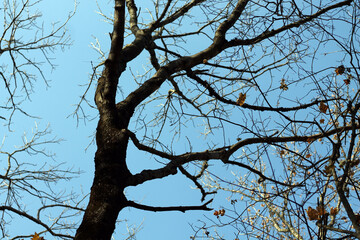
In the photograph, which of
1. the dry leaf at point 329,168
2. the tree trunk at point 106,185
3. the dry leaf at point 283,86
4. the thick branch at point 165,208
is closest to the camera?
the dry leaf at point 329,168

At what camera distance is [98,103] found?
2.75 meters

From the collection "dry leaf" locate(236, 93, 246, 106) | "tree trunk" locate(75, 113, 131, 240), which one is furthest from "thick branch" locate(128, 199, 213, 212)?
"dry leaf" locate(236, 93, 246, 106)

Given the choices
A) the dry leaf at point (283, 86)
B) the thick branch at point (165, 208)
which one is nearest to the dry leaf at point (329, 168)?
the thick branch at point (165, 208)

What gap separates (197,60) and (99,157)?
181 cm

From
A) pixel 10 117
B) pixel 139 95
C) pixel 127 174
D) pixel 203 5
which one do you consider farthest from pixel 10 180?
pixel 203 5

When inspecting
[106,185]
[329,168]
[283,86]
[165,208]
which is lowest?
[329,168]

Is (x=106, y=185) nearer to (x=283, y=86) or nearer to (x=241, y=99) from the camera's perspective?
(x=241, y=99)

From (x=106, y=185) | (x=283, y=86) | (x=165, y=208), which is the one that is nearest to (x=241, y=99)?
(x=283, y=86)

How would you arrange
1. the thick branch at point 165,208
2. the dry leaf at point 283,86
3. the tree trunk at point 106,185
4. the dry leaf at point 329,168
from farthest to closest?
1. the dry leaf at point 283,86
2. the thick branch at point 165,208
3. the tree trunk at point 106,185
4. the dry leaf at point 329,168

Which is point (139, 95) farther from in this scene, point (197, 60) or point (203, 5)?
point (203, 5)

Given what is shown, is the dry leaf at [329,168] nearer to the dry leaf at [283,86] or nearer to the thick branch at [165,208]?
the thick branch at [165,208]

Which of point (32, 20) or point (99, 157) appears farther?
point (32, 20)

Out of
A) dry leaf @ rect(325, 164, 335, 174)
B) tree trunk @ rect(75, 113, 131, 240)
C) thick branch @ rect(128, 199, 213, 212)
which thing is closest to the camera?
dry leaf @ rect(325, 164, 335, 174)

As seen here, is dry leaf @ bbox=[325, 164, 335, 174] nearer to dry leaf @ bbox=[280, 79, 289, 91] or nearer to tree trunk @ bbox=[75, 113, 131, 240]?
tree trunk @ bbox=[75, 113, 131, 240]
